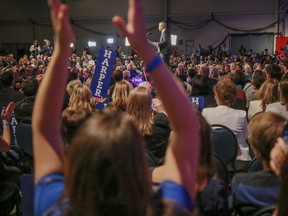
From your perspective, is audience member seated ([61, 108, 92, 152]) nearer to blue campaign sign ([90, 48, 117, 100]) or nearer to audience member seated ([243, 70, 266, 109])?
blue campaign sign ([90, 48, 117, 100])

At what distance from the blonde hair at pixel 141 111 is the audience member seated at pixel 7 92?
2.98m

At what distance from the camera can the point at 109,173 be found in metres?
0.90

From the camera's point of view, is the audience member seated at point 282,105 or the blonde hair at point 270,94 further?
the blonde hair at point 270,94

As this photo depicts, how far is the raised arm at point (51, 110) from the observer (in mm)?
1109

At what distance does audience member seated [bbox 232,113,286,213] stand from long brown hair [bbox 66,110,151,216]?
1194 mm

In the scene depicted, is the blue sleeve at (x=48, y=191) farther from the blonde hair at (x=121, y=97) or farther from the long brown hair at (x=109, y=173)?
the blonde hair at (x=121, y=97)

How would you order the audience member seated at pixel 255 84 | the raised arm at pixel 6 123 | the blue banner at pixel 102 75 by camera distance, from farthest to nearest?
the audience member seated at pixel 255 84 → the blue banner at pixel 102 75 → the raised arm at pixel 6 123

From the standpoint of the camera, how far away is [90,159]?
90 cm

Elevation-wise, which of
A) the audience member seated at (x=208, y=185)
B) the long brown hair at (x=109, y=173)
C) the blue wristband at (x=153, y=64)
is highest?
the blue wristband at (x=153, y=64)

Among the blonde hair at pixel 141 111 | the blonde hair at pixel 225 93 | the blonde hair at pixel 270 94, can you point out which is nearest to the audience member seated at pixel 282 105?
the blonde hair at pixel 270 94

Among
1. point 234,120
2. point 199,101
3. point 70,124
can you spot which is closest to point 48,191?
point 70,124

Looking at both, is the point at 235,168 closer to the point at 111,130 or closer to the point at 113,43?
the point at 111,130

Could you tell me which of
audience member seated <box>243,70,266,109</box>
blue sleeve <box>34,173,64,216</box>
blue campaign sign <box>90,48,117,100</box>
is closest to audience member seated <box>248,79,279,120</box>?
audience member seated <box>243,70,266,109</box>

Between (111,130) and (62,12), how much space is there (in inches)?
13.8
